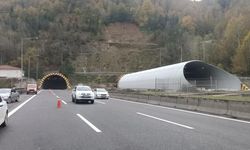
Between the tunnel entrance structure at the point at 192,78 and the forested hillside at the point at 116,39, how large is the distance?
3729 centimetres

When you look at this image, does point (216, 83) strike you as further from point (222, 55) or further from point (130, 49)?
point (130, 49)

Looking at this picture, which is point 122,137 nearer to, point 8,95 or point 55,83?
point 8,95

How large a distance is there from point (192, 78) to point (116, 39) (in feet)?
367

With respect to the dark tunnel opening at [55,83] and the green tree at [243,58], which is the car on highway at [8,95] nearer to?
the green tree at [243,58]

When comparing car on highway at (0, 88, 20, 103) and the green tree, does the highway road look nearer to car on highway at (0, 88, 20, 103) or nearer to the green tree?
car on highway at (0, 88, 20, 103)

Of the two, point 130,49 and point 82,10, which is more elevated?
point 82,10

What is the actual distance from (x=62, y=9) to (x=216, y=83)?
150 m

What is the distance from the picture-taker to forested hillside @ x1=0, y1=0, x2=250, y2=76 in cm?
11962

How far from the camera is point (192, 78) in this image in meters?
68.0

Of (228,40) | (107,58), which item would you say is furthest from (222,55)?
(107,58)

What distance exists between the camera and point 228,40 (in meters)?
116

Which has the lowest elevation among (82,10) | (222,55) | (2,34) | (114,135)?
(114,135)

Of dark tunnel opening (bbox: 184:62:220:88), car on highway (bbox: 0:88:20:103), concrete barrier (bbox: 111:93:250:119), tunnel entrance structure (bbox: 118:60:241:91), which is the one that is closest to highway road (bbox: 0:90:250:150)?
concrete barrier (bbox: 111:93:250:119)

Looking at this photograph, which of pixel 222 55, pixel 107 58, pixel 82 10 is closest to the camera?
Result: pixel 222 55
